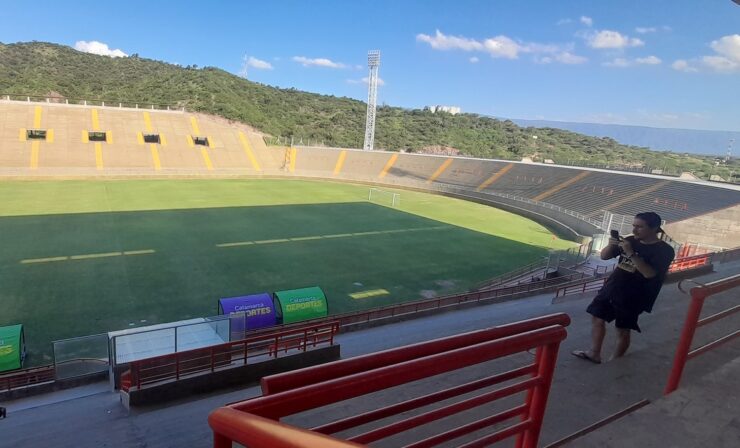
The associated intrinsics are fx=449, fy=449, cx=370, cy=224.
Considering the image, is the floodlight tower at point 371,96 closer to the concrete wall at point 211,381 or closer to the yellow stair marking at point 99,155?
the yellow stair marking at point 99,155

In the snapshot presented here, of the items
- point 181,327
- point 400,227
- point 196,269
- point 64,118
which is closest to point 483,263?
point 400,227

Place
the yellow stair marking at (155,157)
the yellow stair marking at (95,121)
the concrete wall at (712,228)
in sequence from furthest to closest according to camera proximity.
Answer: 1. the yellow stair marking at (95,121)
2. the yellow stair marking at (155,157)
3. the concrete wall at (712,228)

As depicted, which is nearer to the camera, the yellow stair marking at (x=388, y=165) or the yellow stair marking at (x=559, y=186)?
the yellow stair marking at (x=559, y=186)

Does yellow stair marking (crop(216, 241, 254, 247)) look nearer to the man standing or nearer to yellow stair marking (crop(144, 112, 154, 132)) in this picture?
the man standing

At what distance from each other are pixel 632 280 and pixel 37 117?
5165 cm

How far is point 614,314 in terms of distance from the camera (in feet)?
13.2

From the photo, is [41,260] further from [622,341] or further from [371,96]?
[371,96]

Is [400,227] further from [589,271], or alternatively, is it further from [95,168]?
[95,168]

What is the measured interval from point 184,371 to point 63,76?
273 ft

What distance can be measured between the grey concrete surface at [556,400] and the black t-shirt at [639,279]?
56cm

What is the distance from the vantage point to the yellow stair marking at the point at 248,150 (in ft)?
154

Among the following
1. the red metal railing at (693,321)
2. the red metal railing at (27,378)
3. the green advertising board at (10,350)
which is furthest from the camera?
the green advertising board at (10,350)

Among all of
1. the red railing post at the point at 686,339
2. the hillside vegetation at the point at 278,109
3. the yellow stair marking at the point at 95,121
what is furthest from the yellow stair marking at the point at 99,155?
the red railing post at the point at 686,339

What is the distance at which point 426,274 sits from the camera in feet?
59.2
